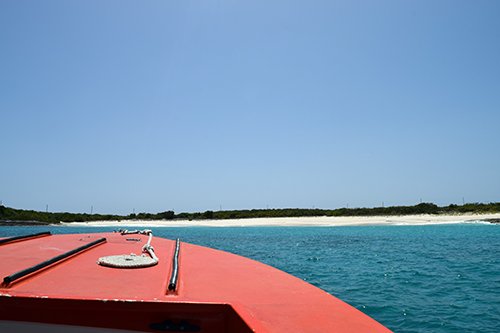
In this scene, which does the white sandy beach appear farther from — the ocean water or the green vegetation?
the ocean water

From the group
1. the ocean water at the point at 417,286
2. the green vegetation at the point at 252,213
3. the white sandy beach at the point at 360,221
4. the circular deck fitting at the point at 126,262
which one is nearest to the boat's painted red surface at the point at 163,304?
the circular deck fitting at the point at 126,262

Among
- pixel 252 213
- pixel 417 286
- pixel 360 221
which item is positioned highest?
pixel 252 213

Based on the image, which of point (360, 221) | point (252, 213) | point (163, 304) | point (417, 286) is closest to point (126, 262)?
point (163, 304)

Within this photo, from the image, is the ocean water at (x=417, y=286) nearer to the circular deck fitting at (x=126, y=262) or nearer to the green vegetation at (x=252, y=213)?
the circular deck fitting at (x=126, y=262)

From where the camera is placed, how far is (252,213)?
79.2 metres

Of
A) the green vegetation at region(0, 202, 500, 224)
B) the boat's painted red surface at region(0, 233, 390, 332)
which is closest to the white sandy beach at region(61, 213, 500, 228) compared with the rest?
the green vegetation at region(0, 202, 500, 224)

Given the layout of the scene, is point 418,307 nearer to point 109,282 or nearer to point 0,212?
point 109,282

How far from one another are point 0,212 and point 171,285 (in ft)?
255

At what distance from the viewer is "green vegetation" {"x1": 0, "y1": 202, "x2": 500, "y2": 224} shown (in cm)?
6629

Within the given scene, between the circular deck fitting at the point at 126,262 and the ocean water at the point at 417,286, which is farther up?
the circular deck fitting at the point at 126,262

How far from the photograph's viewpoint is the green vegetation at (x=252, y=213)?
6629 cm

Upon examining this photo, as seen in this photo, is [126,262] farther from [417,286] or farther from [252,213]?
[252,213]

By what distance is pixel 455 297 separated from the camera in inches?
292

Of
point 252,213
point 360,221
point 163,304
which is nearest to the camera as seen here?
point 163,304
